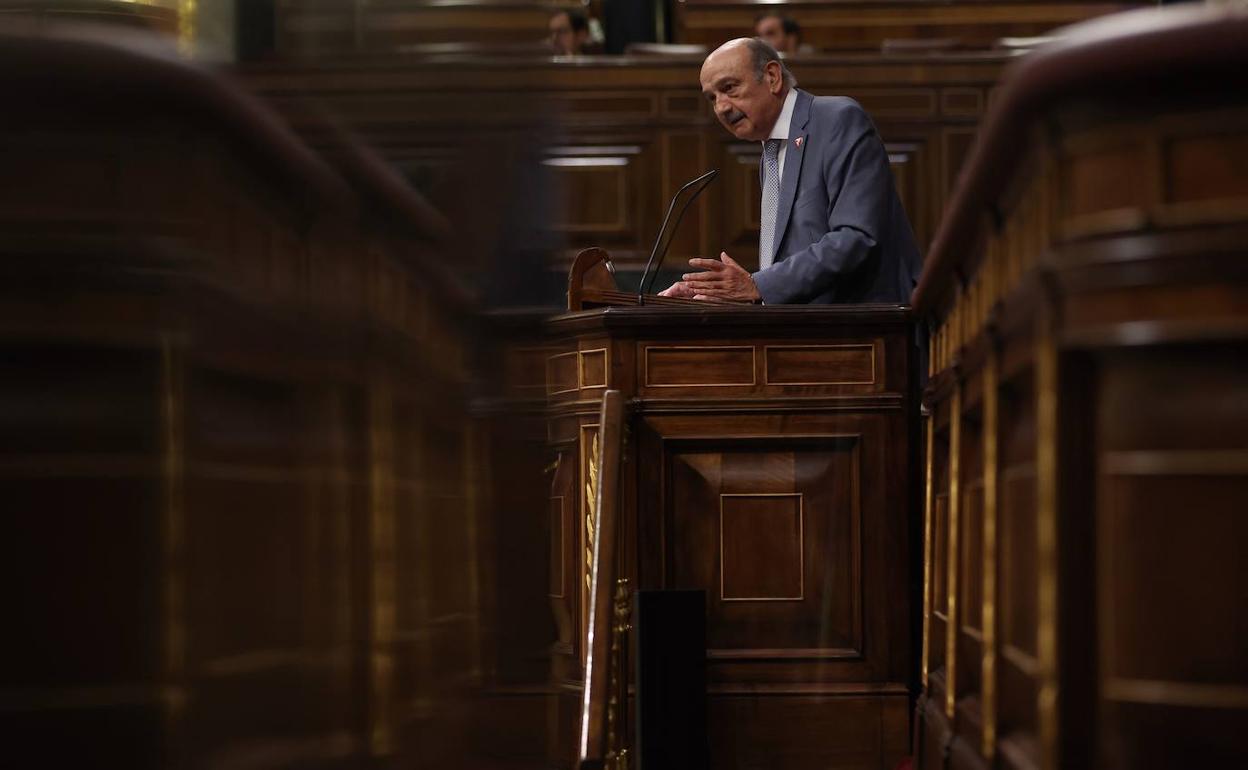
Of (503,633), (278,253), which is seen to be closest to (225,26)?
(278,253)

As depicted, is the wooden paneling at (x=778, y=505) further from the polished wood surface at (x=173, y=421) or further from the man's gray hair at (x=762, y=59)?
the polished wood surface at (x=173, y=421)

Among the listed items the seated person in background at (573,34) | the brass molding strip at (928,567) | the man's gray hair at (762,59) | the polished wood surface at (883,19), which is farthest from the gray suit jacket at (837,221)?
the polished wood surface at (883,19)

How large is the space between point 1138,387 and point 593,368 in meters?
1.68

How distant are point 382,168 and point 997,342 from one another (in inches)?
51.5

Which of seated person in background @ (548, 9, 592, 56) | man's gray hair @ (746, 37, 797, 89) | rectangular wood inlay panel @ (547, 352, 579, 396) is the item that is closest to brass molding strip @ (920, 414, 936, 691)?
rectangular wood inlay panel @ (547, 352, 579, 396)

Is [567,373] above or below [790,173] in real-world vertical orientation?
below

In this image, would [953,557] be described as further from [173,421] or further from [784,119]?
[173,421]

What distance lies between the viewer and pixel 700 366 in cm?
265

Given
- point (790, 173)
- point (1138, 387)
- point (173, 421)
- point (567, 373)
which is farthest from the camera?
point (790, 173)

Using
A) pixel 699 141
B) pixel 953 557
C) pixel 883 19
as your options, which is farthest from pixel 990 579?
pixel 883 19

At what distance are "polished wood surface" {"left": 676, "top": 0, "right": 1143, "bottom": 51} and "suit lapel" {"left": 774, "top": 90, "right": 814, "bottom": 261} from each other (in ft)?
7.50

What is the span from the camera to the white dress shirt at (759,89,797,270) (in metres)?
3.07

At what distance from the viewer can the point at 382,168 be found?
0.55ft

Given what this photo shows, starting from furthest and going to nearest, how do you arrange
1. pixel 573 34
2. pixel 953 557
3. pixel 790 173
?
1. pixel 573 34
2. pixel 790 173
3. pixel 953 557
